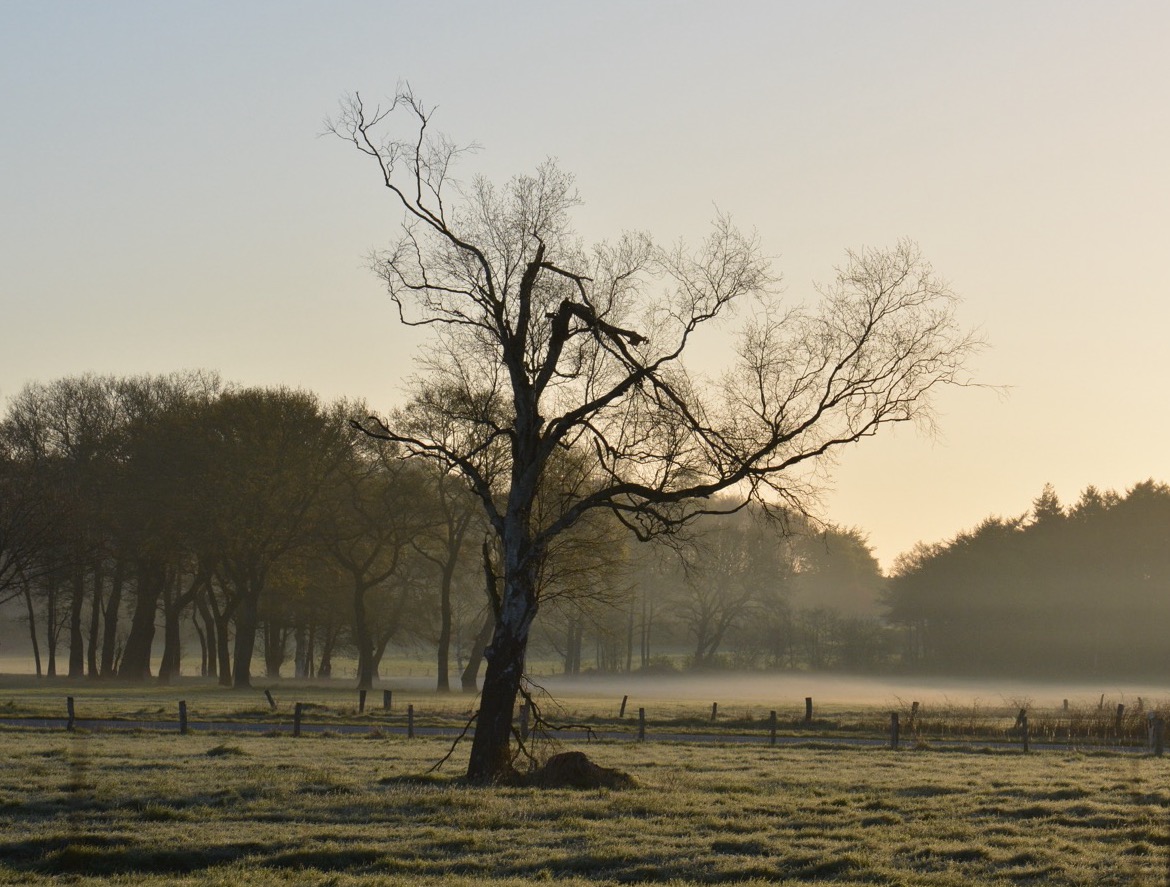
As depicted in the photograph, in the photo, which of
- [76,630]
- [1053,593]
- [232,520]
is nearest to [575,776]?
[232,520]

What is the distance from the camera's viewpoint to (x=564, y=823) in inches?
611

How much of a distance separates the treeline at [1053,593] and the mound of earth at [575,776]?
85.2 meters

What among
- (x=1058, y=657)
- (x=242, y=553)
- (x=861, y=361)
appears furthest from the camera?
(x=1058, y=657)

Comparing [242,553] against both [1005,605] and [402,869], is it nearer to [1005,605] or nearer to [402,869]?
[402,869]

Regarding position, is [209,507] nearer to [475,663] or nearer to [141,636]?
[141,636]

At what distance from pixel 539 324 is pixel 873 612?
136 metres

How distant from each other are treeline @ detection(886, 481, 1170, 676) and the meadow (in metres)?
76.1

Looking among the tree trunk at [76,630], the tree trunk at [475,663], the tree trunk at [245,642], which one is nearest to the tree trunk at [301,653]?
the tree trunk at [76,630]

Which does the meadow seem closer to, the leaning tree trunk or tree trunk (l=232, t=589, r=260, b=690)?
the leaning tree trunk

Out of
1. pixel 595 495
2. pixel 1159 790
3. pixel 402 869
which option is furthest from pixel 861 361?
pixel 402 869

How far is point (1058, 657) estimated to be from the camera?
9844 centimetres

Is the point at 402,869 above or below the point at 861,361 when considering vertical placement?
below

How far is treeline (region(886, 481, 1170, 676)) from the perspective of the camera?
95875 millimetres

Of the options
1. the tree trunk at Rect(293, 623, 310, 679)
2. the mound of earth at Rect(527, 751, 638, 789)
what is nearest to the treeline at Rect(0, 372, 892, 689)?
the tree trunk at Rect(293, 623, 310, 679)
